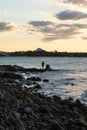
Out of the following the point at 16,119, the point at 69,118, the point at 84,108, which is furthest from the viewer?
the point at 84,108

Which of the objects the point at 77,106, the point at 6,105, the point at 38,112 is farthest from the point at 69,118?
the point at 77,106

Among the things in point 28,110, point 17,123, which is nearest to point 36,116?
point 28,110

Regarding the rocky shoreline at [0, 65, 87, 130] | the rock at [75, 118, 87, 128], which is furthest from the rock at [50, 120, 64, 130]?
the rock at [75, 118, 87, 128]

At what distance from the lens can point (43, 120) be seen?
14297 millimetres

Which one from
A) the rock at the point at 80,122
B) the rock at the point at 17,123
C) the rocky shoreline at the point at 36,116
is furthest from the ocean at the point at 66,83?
the rock at the point at 17,123

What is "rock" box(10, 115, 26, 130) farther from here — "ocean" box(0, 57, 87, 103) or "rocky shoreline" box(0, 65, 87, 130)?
"ocean" box(0, 57, 87, 103)

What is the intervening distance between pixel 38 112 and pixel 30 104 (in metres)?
0.82

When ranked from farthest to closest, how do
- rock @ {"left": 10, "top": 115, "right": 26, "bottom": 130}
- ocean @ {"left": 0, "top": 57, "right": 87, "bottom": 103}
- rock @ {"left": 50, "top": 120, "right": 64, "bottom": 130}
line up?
1. ocean @ {"left": 0, "top": 57, "right": 87, "bottom": 103}
2. rock @ {"left": 50, "top": 120, "right": 64, "bottom": 130}
3. rock @ {"left": 10, "top": 115, "right": 26, "bottom": 130}

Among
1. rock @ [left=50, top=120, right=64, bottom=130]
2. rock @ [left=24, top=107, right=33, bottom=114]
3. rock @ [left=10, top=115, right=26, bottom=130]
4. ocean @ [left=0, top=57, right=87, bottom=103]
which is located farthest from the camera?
ocean @ [left=0, top=57, right=87, bottom=103]

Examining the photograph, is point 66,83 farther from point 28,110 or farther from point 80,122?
point 80,122

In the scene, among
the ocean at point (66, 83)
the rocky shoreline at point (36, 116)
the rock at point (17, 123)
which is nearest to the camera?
the rock at point (17, 123)

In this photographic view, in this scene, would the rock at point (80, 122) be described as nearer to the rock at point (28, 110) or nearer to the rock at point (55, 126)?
the rock at point (55, 126)

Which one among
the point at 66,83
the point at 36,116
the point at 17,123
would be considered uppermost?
the point at 17,123

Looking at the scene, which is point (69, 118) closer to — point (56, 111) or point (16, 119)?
point (56, 111)
